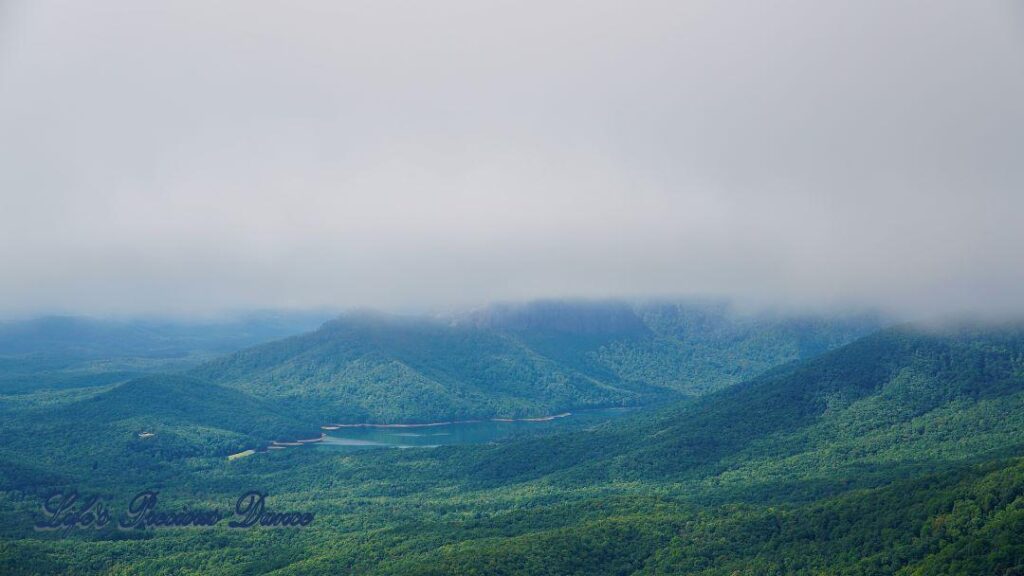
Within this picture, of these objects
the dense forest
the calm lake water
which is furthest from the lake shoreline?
the dense forest

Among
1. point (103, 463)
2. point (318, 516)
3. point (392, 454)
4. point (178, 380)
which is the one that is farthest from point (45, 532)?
point (178, 380)

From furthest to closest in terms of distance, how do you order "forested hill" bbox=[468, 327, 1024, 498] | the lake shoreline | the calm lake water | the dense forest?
the lake shoreline, the calm lake water, "forested hill" bbox=[468, 327, 1024, 498], the dense forest

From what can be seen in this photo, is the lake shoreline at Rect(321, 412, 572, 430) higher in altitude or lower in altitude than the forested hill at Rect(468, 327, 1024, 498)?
lower

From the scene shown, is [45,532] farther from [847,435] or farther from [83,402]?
[847,435]

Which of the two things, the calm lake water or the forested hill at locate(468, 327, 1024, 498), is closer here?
the forested hill at locate(468, 327, 1024, 498)

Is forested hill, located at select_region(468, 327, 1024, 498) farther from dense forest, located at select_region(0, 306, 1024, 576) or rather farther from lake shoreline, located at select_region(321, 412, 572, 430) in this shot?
lake shoreline, located at select_region(321, 412, 572, 430)

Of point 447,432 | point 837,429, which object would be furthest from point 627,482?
point 447,432

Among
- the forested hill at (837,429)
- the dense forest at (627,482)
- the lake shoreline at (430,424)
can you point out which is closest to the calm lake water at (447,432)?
the lake shoreline at (430,424)
